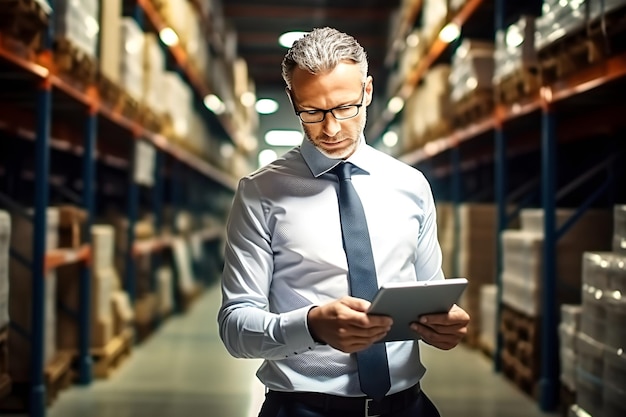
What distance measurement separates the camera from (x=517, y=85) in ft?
18.3

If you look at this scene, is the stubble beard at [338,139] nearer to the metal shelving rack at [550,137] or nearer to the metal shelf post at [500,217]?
the metal shelving rack at [550,137]

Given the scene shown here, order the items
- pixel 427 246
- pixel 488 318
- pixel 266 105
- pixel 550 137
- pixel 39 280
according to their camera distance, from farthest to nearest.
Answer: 1. pixel 266 105
2. pixel 488 318
3. pixel 550 137
4. pixel 39 280
5. pixel 427 246

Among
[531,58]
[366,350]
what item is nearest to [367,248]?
[366,350]

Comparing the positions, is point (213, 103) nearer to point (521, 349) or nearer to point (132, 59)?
point (132, 59)

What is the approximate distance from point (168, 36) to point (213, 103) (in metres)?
3.80

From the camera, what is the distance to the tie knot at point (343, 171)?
2.05 metres

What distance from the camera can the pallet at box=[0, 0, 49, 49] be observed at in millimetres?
3969

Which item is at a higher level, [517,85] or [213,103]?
[213,103]

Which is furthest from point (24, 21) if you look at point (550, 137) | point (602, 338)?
point (602, 338)

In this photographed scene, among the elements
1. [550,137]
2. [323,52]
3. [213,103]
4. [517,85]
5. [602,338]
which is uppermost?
[213,103]

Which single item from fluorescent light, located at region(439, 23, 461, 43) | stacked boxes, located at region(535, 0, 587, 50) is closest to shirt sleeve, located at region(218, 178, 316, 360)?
stacked boxes, located at region(535, 0, 587, 50)

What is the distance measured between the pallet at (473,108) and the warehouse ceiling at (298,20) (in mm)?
4530

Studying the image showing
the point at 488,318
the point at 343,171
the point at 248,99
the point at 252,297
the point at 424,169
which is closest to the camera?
the point at 252,297

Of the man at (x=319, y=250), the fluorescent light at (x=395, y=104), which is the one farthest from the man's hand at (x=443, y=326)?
the fluorescent light at (x=395, y=104)
